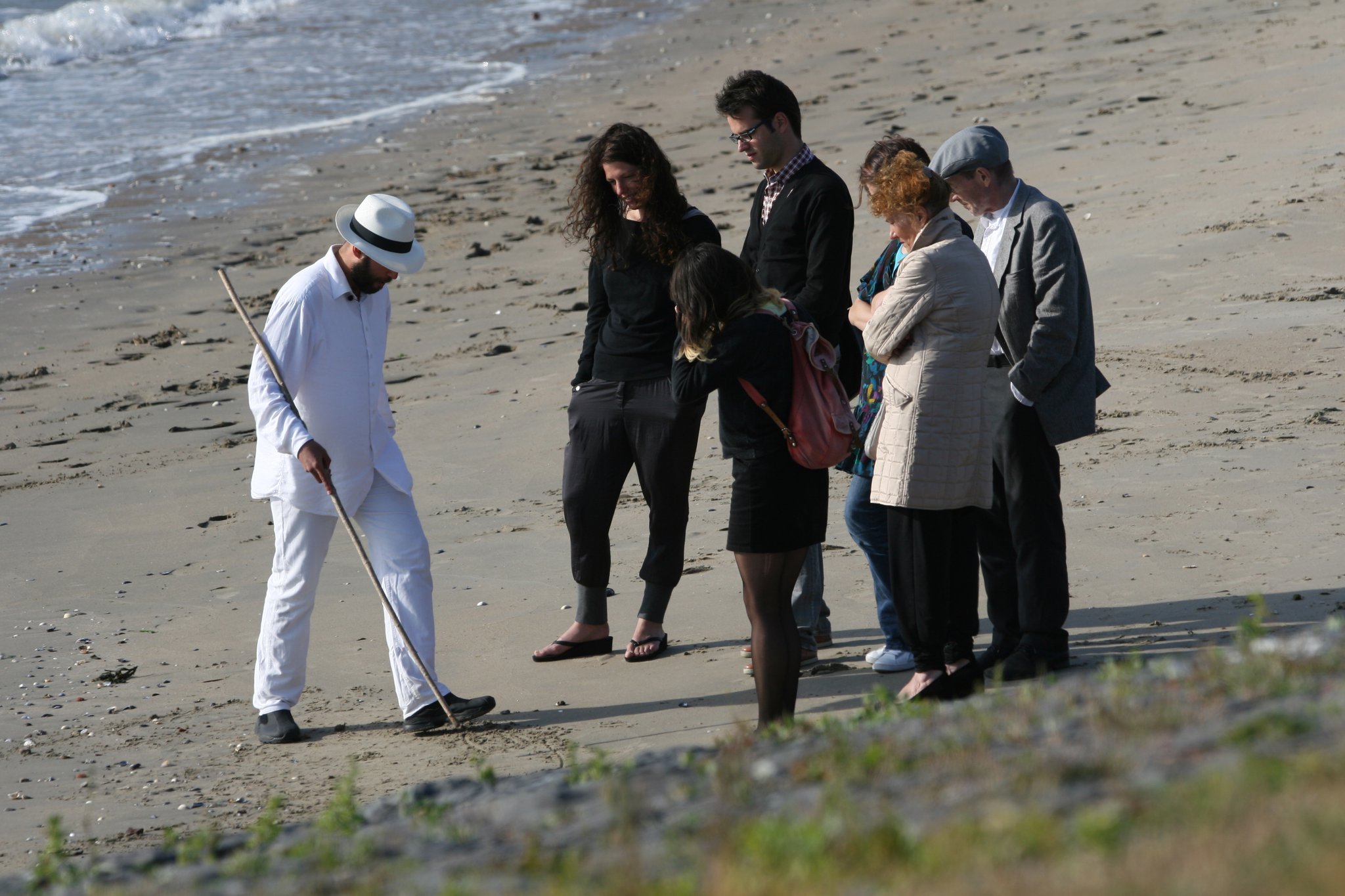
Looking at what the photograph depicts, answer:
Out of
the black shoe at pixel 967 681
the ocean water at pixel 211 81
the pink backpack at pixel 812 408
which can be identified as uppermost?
the ocean water at pixel 211 81

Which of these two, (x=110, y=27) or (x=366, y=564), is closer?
(x=366, y=564)

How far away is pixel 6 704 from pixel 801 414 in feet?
10.6

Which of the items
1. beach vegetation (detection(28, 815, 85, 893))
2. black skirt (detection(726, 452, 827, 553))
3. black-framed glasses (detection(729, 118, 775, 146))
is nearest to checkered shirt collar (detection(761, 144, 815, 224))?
black-framed glasses (detection(729, 118, 775, 146))

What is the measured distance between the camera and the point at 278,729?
5.06m

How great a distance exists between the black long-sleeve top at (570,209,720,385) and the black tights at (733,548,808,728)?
110 centimetres

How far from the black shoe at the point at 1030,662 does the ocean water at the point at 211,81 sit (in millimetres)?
9870

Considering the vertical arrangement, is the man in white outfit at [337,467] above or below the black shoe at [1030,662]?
above

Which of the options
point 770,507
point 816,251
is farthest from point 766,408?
point 816,251

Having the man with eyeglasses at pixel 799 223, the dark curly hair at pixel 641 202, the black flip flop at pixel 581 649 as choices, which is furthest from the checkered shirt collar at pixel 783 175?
the black flip flop at pixel 581 649

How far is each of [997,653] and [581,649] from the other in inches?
62.1

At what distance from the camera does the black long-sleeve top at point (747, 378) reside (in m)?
4.35

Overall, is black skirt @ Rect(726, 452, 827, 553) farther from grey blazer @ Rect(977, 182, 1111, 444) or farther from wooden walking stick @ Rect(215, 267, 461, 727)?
wooden walking stick @ Rect(215, 267, 461, 727)

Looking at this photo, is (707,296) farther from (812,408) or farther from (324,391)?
(324,391)

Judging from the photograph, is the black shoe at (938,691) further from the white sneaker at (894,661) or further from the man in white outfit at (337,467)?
the man in white outfit at (337,467)
